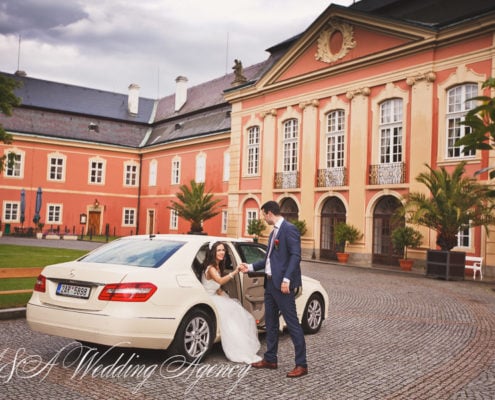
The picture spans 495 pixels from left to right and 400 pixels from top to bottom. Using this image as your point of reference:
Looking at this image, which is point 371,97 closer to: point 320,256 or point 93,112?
point 320,256

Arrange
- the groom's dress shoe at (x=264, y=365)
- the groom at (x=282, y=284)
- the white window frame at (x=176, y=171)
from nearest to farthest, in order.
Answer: the groom at (x=282, y=284)
the groom's dress shoe at (x=264, y=365)
the white window frame at (x=176, y=171)

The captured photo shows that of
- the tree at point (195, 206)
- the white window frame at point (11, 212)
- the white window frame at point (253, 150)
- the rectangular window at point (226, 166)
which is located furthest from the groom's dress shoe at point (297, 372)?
the white window frame at point (11, 212)

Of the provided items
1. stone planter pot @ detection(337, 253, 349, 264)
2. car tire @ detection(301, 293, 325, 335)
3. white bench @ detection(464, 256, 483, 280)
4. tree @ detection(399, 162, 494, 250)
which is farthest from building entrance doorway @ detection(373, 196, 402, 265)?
car tire @ detection(301, 293, 325, 335)

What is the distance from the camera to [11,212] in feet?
125

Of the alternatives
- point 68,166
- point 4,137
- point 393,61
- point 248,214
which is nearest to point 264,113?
point 248,214

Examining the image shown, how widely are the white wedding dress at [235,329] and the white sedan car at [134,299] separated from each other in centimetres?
12

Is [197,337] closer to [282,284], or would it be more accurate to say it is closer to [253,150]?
[282,284]

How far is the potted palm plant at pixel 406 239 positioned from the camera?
19.9 meters

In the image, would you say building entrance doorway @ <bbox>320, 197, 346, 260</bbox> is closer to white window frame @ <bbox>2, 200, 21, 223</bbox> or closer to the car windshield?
the car windshield

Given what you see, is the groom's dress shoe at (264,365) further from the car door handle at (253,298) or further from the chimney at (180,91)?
the chimney at (180,91)

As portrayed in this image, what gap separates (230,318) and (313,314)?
2010 mm

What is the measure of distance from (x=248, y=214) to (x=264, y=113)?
542 centimetres

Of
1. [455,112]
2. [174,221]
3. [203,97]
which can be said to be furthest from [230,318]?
[203,97]

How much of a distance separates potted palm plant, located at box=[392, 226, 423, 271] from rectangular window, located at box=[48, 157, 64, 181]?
28025 millimetres
